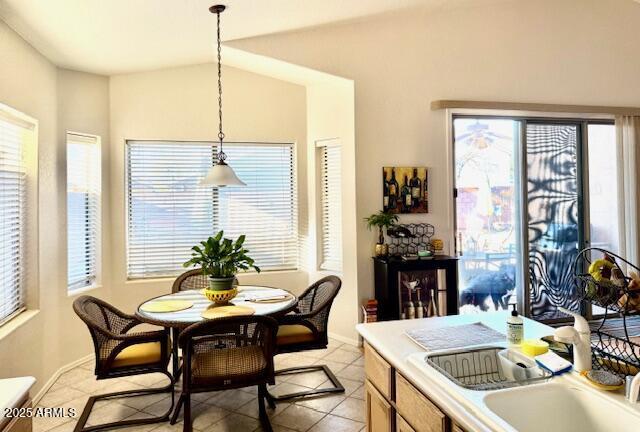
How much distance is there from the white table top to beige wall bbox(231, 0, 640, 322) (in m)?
1.21

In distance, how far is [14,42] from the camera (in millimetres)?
2992

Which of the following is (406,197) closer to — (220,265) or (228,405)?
(220,265)

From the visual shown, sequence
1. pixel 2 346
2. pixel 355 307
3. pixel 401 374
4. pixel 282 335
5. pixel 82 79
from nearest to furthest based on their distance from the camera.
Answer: pixel 401 374 → pixel 2 346 → pixel 282 335 → pixel 82 79 → pixel 355 307

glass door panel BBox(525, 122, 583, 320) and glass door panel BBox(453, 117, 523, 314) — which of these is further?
glass door panel BBox(525, 122, 583, 320)

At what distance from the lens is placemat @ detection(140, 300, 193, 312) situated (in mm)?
3023

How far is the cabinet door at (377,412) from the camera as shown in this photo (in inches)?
70.7

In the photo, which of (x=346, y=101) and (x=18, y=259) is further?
(x=346, y=101)

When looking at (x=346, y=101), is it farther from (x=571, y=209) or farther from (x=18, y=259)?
(x=18, y=259)

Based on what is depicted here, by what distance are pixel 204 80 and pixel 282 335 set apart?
9.49ft

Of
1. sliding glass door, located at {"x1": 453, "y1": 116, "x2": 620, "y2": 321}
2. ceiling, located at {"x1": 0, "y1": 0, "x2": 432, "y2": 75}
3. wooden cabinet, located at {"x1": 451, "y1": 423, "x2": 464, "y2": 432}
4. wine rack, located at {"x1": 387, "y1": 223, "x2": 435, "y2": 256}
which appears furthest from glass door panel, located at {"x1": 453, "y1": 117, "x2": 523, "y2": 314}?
wooden cabinet, located at {"x1": 451, "y1": 423, "x2": 464, "y2": 432}

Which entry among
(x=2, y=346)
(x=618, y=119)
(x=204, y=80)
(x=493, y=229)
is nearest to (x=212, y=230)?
(x=204, y=80)

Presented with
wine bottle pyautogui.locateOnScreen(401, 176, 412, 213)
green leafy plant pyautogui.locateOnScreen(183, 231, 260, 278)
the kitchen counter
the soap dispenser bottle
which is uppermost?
wine bottle pyautogui.locateOnScreen(401, 176, 412, 213)

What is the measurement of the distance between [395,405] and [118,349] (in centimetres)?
193

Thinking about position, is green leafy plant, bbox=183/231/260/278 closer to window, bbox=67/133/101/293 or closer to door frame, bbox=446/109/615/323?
window, bbox=67/133/101/293
